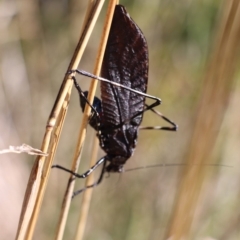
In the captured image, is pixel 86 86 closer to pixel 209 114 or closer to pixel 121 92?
pixel 121 92

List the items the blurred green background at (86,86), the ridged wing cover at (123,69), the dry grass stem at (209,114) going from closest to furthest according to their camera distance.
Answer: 1. the dry grass stem at (209,114)
2. the ridged wing cover at (123,69)
3. the blurred green background at (86,86)

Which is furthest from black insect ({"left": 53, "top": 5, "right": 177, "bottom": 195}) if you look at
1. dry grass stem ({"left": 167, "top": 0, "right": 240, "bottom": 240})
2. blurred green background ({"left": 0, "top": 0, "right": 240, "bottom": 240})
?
blurred green background ({"left": 0, "top": 0, "right": 240, "bottom": 240})

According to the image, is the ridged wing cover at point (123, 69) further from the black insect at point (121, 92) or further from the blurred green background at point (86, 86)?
the blurred green background at point (86, 86)

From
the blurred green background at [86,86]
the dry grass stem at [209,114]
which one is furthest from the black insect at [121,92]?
the blurred green background at [86,86]

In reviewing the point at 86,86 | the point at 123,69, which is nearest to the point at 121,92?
the point at 123,69

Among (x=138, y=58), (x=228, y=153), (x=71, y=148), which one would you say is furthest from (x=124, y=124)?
(x=71, y=148)

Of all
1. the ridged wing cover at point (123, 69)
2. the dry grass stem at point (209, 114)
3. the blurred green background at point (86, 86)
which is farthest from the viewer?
the blurred green background at point (86, 86)
